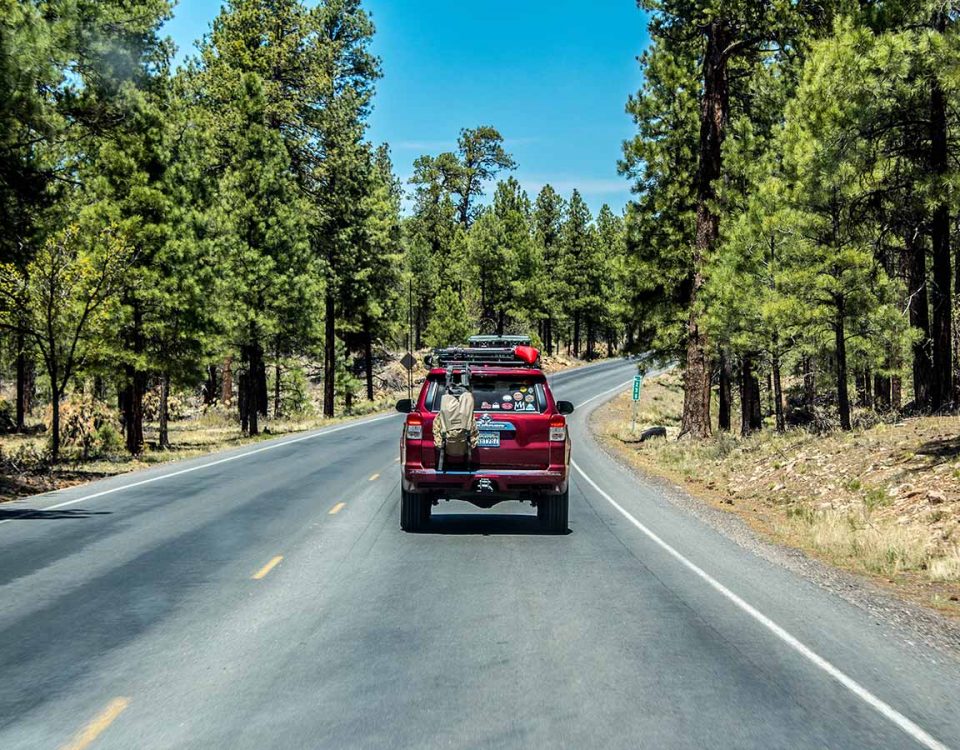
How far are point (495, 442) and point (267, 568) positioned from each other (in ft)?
11.8

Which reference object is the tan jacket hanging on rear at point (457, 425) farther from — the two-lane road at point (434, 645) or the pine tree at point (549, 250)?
the pine tree at point (549, 250)

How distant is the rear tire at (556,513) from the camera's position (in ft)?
42.3

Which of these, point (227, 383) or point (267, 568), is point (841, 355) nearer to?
point (267, 568)

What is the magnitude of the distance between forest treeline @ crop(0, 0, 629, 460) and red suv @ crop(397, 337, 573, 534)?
927cm

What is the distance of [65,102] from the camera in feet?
65.7

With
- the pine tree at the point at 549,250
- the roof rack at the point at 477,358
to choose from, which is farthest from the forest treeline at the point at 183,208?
the pine tree at the point at 549,250

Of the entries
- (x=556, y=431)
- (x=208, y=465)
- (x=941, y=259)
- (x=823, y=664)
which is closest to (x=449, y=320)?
(x=208, y=465)

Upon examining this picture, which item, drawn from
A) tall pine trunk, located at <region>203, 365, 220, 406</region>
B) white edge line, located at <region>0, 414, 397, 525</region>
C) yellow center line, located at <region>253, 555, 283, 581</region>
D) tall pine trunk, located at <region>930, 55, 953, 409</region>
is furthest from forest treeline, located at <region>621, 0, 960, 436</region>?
tall pine trunk, located at <region>203, 365, 220, 406</region>

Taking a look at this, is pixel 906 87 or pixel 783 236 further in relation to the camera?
pixel 783 236

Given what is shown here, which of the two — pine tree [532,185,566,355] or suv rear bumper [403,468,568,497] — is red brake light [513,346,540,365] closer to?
suv rear bumper [403,468,568,497]

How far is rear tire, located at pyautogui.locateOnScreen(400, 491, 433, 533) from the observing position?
12.8m

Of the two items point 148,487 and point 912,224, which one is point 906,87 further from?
point 148,487

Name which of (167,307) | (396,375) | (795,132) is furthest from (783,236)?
(396,375)

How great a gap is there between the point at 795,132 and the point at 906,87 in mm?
6034
